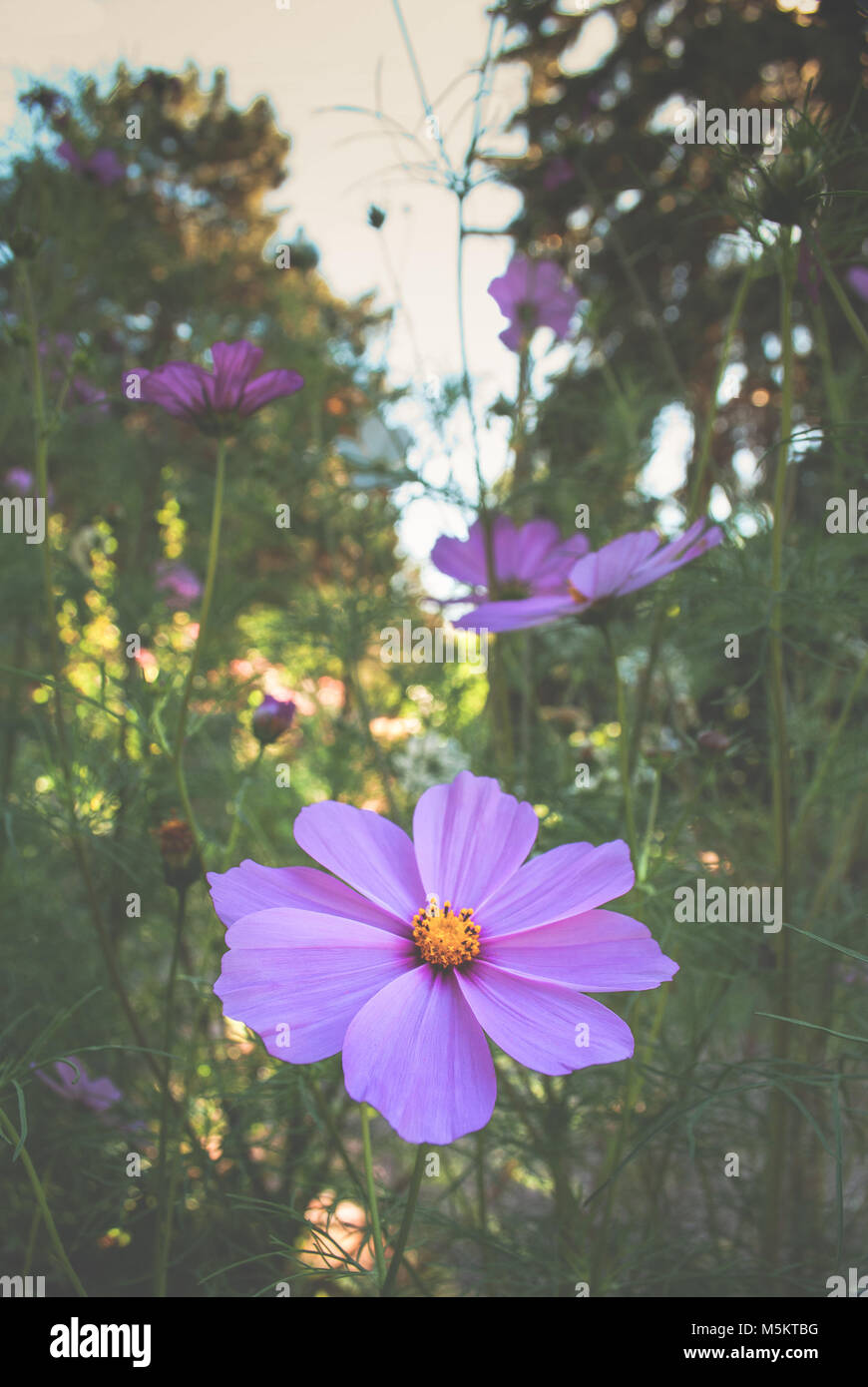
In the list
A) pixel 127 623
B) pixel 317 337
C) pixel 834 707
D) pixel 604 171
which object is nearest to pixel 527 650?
pixel 127 623

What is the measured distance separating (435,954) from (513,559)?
0.36m

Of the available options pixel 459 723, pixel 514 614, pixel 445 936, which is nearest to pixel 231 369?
pixel 514 614

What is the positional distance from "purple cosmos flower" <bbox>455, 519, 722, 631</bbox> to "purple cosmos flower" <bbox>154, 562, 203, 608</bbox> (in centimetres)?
75

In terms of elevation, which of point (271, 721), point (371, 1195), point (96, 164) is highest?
point (96, 164)

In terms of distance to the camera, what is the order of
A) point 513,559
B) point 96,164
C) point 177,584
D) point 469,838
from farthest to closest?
point 177,584, point 96,164, point 513,559, point 469,838

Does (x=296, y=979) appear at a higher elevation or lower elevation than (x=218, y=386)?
lower

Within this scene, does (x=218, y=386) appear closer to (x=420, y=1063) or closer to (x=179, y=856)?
(x=179, y=856)

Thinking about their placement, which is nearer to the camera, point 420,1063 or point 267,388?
point 420,1063

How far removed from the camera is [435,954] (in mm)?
361

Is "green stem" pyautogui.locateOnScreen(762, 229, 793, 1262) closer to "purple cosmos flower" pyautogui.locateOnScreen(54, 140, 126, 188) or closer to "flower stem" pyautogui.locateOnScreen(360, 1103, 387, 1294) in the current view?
"flower stem" pyautogui.locateOnScreen(360, 1103, 387, 1294)

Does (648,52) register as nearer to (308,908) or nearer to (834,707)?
(834,707)

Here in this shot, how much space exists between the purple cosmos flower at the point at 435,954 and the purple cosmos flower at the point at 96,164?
104 centimetres

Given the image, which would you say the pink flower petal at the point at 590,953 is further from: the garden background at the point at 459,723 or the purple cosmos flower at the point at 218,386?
the purple cosmos flower at the point at 218,386

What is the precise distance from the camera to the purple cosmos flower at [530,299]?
719mm
